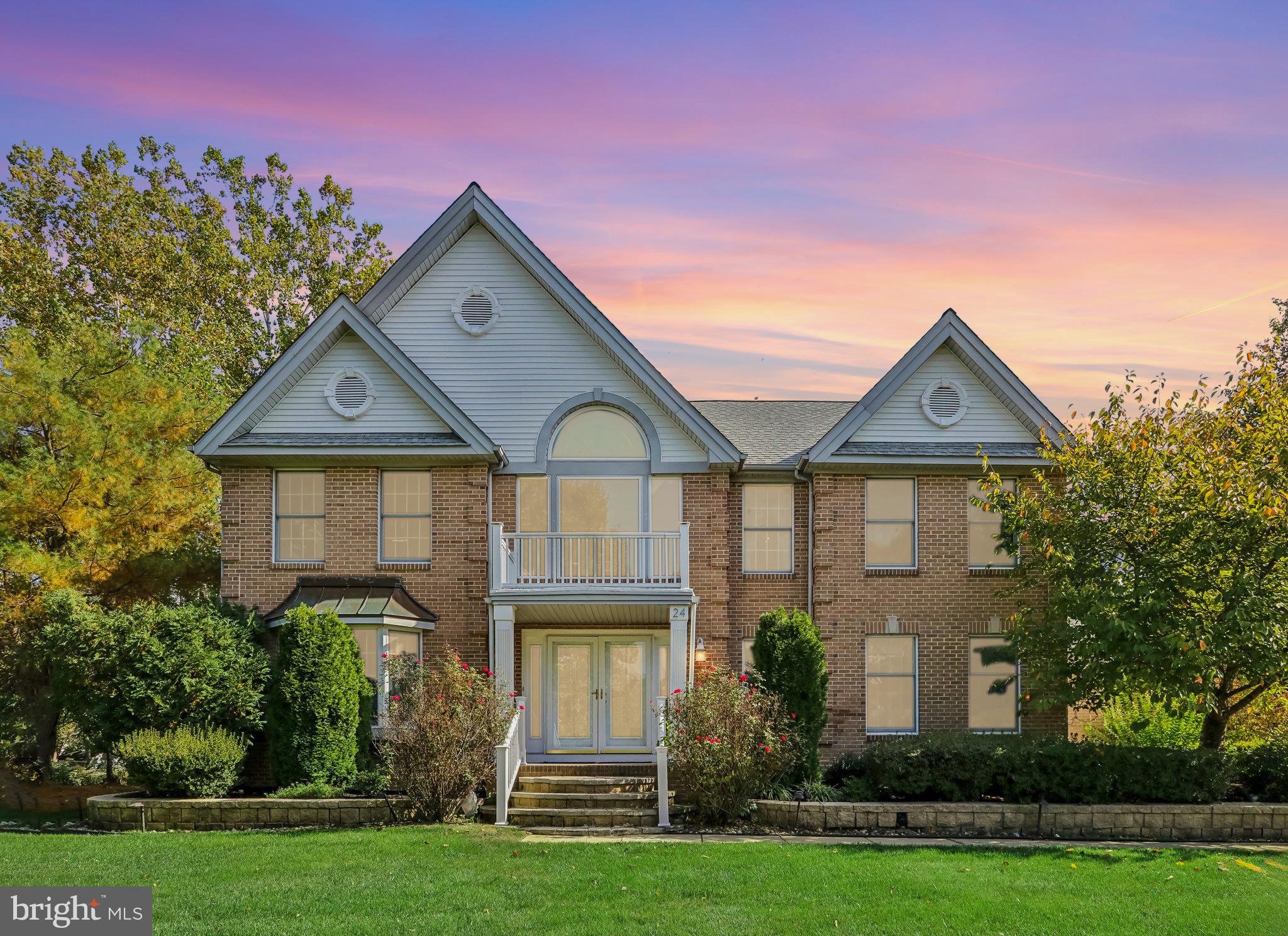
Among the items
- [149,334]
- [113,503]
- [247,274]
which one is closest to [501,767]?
[113,503]

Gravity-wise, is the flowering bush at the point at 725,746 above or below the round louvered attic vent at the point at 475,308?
below

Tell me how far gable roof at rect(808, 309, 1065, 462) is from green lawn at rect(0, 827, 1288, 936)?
794 centimetres

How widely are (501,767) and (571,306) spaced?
8454mm

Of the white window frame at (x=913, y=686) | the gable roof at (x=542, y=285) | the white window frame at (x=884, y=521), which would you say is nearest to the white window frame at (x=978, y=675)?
the white window frame at (x=913, y=686)

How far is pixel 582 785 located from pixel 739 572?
17.1ft

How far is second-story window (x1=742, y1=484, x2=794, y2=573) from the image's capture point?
829 inches

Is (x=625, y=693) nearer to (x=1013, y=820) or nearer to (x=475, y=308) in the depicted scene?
(x=1013, y=820)

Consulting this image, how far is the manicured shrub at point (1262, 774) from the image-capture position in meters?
17.0

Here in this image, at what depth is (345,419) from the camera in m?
19.8

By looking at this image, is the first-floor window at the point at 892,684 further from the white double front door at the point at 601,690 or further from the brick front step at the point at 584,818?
the brick front step at the point at 584,818

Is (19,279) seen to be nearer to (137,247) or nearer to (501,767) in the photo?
(137,247)

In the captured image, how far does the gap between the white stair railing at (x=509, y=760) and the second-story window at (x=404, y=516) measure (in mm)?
3368

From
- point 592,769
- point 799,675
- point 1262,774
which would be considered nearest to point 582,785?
point 592,769

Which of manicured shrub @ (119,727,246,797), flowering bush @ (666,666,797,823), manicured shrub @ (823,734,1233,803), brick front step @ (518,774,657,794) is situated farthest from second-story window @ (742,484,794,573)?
manicured shrub @ (119,727,246,797)
